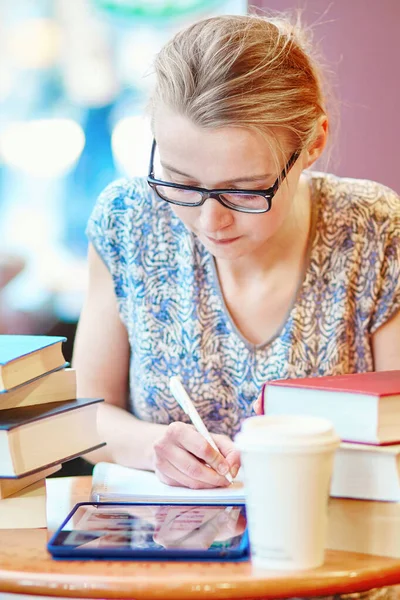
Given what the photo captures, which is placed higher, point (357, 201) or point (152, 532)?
point (357, 201)

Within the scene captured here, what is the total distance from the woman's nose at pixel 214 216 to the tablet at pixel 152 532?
46 centimetres

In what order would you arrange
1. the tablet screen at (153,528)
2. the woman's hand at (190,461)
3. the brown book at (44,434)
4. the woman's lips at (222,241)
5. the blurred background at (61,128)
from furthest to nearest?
the blurred background at (61,128) → the woman's lips at (222,241) → the woman's hand at (190,461) → the brown book at (44,434) → the tablet screen at (153,528)

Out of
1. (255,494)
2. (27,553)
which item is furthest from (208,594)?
(27,553)

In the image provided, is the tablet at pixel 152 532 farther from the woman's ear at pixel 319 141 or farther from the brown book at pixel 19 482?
the woman's ear at pixel 319 141

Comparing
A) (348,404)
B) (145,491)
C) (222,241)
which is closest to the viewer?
(348,404)

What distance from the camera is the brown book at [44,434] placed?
3.10 feet

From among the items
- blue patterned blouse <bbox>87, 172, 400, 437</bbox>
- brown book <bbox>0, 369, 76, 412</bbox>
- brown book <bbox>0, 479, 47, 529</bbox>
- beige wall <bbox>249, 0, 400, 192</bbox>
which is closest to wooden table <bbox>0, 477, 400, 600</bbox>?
brown book <bbox>0, 479, 47, 529</bbox>

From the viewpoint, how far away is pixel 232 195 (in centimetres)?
124

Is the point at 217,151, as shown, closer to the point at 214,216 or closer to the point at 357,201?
the point at 214,216

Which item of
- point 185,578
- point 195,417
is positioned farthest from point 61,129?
point 185,578

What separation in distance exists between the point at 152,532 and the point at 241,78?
2.21ft

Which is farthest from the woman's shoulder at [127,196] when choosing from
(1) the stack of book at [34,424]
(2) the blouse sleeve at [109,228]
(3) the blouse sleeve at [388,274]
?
(1) the stack of book at [34,424]

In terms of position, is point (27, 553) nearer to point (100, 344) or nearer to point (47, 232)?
point (100, 344)

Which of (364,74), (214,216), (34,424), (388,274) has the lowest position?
(34,424)
